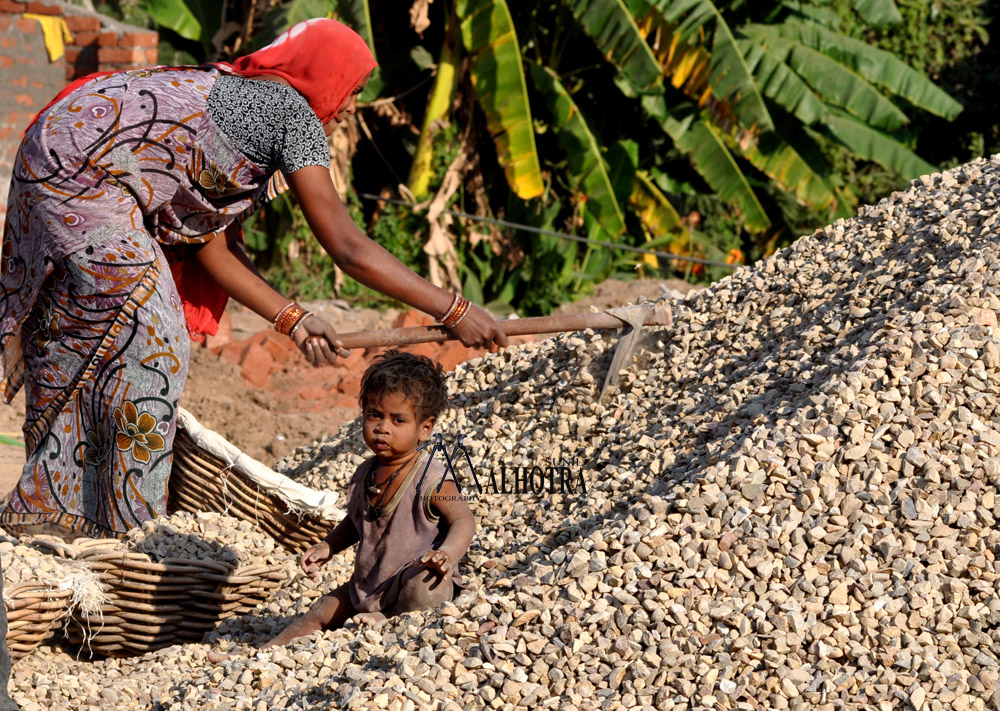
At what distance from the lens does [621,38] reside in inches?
311

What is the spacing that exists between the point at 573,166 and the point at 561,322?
17.6 ft

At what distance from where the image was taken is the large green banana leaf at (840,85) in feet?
28.3

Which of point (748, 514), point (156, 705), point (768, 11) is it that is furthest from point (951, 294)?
point (768, 11)

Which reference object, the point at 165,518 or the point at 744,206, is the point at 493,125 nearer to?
the point at 744,206

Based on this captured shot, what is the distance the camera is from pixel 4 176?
23.1 feet

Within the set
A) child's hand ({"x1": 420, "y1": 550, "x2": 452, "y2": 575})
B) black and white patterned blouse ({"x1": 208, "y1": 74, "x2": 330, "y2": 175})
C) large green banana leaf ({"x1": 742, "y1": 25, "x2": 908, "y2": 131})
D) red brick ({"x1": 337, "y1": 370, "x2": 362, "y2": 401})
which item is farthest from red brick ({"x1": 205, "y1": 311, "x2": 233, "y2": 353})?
large green banana leaf ({"x1": 742, "y1": 25, "x2": 908, "y2": 131})

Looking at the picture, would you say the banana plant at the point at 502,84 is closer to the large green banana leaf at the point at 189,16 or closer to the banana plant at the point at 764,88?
the banana plant at the point at 764,88

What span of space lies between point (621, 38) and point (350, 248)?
220 inches

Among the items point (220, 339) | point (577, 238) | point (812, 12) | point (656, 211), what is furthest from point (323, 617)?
point (812, 12)

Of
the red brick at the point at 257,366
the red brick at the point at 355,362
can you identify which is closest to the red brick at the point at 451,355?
the red brick at the point at 355,362

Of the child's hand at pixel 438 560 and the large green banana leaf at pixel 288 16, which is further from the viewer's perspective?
the large green banana leaf at pixel 288 16

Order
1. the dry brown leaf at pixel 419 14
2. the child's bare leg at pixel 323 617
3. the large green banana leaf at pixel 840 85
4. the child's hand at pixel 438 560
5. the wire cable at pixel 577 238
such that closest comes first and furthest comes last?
the child's hand at pixel 438 560 → the child's bare leg at pixel 323 617 → the wire cable at pixel 577 238 → the dry brown leaf at pixel 419 14 → the large green banana leaf at pixel 840 85

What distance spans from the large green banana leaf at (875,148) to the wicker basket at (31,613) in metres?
7.83

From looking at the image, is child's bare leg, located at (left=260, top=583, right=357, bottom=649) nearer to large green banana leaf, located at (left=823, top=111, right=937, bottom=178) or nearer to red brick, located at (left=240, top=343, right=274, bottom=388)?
red brick, located at (left=240, top=343, right=274, bottom=388)
